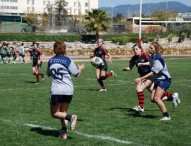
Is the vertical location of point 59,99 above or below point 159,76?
below

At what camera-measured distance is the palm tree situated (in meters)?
82.1

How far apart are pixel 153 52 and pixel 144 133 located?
7.72 feet

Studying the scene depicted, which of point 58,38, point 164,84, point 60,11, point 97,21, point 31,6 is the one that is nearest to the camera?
point 164,84

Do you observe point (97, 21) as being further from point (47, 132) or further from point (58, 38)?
point (47, 132)

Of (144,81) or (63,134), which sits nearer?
(63,134)

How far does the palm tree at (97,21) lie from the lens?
82062mm

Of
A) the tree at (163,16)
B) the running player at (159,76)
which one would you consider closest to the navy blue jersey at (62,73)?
the running player at (159,76)

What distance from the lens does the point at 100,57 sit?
19.4 metres

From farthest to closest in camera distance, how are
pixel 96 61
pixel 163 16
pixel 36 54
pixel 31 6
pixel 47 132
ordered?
pixel 31 6 → pixel 163 16 → pixel 36 54 → pixel 96 61 → pixel 47 132

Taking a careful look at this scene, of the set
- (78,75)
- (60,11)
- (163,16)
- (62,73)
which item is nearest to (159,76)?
(78,75)

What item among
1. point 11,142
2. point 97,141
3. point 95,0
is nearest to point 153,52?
point 97,141

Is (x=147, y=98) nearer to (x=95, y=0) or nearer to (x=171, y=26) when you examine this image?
(x=171, y=26)

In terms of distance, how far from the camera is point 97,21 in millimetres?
82625

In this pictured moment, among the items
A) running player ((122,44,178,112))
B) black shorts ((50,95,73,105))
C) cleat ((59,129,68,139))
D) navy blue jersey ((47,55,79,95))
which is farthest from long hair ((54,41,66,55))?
running player ((122,44,178,112))
